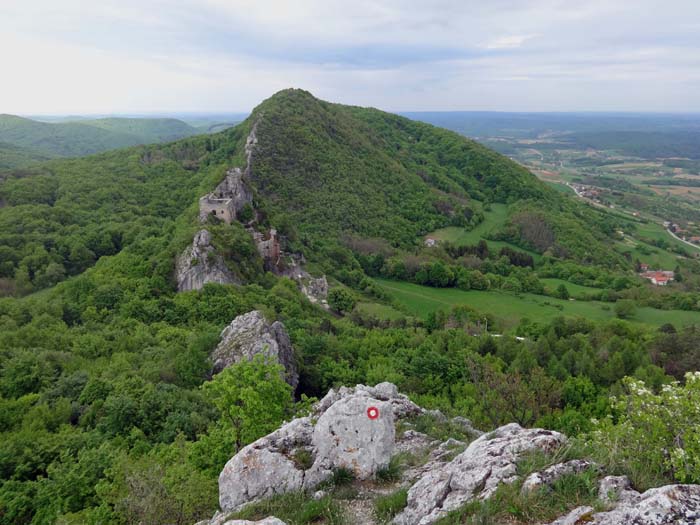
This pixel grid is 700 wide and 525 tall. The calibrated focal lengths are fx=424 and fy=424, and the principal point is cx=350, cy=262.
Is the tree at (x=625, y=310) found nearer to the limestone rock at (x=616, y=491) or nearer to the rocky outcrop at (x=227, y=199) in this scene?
the rocky outcrop at (x=227, y=199)

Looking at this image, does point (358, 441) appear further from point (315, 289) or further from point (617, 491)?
point (315, 289)

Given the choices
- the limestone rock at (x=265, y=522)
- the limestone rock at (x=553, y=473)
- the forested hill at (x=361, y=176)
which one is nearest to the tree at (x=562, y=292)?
the forested hill at (x=361, y=176)

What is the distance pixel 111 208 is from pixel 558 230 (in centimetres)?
11073

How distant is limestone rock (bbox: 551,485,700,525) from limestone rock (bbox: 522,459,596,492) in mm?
1130

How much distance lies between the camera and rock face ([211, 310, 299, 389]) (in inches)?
1174

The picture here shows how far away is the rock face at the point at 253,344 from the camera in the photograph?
97.8ft

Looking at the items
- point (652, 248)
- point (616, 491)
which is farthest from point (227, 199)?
point (652, 248)

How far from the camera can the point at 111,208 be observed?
7362 cm

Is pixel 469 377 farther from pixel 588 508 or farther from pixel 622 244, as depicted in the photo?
pixel 622 244

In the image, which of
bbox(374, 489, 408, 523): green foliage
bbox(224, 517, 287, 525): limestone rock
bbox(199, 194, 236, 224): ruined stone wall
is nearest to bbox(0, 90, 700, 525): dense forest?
bbox(199, 194, 236, 224): ruined stone wall

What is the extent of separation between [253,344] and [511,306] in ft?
195

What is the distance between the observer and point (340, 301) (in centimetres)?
6162

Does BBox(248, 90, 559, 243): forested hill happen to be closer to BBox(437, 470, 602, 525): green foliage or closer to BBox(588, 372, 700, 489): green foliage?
BBox(588, 372, 700, 489): green foliage

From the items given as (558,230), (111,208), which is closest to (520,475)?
(111,208)
